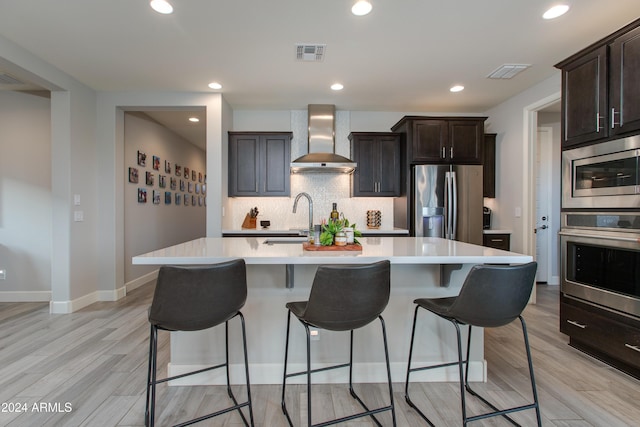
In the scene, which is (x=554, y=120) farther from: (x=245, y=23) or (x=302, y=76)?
(x=245, y=23)

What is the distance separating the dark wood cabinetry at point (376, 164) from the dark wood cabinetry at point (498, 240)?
1.34m

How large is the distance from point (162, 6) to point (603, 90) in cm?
334

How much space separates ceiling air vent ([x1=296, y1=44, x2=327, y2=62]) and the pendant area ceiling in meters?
0.05

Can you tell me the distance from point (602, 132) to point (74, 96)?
5183 millimetres

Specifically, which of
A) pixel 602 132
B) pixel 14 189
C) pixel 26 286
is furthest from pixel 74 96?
pixel 602 132

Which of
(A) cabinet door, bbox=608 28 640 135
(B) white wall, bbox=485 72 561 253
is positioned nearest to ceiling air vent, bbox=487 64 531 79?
(B) white wall, bbox=485 72 561 253

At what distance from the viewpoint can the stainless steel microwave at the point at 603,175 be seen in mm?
2172

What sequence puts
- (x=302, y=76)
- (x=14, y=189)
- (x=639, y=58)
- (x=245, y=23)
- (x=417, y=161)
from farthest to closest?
(x=417, y=161) → (x=14, y=189) → (x=302, y=76) → (x=245, y=23) → (x=639, y=58)

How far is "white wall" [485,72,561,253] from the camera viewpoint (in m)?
3.98

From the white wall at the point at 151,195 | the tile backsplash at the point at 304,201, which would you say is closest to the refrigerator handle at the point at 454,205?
the tile backsplash at the point at 304,201

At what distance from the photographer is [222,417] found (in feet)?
5.89

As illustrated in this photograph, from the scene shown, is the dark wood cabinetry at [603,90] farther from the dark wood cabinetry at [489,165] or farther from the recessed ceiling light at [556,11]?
the dark wood cabinetry at [489,165]

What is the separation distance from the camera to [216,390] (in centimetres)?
205

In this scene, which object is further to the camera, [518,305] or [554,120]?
[554,120]
